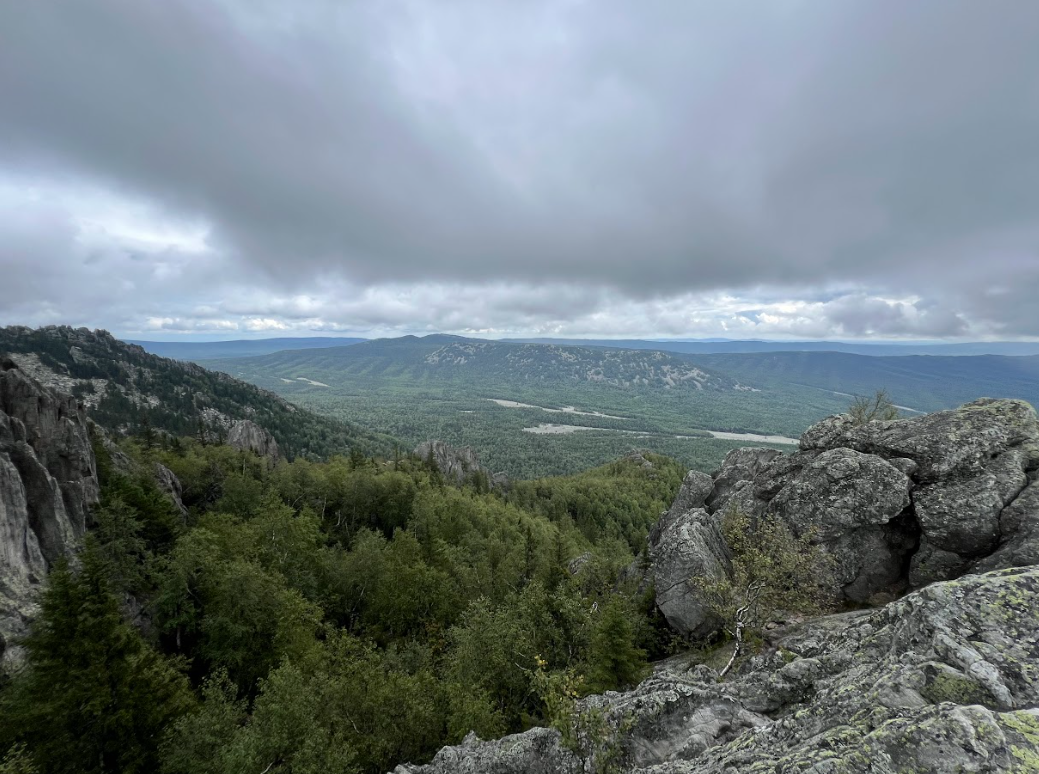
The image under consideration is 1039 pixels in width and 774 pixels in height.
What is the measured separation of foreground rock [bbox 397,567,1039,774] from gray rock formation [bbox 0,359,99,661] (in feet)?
100

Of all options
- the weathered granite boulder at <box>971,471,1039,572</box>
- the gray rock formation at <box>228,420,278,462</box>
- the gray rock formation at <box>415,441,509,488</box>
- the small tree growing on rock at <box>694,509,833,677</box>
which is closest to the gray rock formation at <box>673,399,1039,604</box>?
the weathered granite boulder at <box>971,471,1039,572</box>

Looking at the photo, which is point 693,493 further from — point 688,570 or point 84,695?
point 84,695

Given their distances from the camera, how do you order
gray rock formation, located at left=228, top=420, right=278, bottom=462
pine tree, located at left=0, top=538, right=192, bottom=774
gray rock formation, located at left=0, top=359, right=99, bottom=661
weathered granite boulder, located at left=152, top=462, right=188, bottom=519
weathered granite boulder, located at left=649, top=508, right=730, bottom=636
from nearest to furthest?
pine tree, located at left=0, top=538, right=192, bottom=774 → weathered granite boulder, located at left=649, top=508, right=730, bottom=636 → gray rock formation, located at left=0, top=359, right=99, bottom=661 → weathered granite boulder, located at left=152, top=462, right=188, bottom=519 → gray rock formation, located at left=228, top=420, right=278, bottom=462

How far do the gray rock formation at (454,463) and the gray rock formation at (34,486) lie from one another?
78099mm

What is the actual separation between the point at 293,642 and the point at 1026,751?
3338 cm

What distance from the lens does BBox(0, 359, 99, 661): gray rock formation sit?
26.8 metres

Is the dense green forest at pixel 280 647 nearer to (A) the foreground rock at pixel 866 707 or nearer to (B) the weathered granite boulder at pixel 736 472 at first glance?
(A) the foreground rock at pixel 866 707

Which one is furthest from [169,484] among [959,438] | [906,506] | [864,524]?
[959,438]

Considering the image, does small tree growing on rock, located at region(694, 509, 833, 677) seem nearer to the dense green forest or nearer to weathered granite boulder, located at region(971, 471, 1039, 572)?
the dense green forest

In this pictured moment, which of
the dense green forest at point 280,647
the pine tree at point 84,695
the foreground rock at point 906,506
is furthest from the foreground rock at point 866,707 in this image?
the pine tree at point 84,695

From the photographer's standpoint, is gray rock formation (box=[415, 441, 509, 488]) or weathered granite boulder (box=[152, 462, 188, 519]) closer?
weathered granite boulder (box=[152, 462, 188, 519])

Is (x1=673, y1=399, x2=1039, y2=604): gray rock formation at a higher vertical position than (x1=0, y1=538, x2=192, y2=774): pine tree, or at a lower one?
higher

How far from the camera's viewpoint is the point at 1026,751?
582 cm

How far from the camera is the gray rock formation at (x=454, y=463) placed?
389 ft
